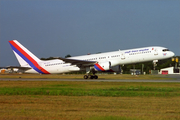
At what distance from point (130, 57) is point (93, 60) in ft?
20.6

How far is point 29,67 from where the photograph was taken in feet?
152

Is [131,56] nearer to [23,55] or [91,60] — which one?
[91,60]

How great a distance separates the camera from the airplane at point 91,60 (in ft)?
137

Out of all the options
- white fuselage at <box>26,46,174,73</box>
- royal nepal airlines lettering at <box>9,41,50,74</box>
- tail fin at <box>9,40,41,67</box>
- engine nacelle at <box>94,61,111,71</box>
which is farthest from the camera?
tail fin at <box>9,40,41,67</box>

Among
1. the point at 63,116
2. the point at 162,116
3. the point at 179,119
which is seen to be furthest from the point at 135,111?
the point at 63,116

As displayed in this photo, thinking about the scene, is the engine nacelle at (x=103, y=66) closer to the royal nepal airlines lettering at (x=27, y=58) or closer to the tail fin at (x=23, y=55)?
the royal nepal airlines lettering at (x=27, y=58)

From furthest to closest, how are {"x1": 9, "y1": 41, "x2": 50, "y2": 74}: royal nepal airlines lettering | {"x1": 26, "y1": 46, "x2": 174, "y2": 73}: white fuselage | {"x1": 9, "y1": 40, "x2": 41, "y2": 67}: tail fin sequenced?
{"x1": 9, "y1": 40, "x2": 41, "y2": 67}: tail fin < {"x1": 9, "y1": 41, "x2": 50, "y2": 74}: royal nepal airlines lettering < {"x1": 26, "y1": 46, "x2": 174, "y2": 73}: white fuselage

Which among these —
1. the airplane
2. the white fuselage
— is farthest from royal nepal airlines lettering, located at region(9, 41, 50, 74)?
the white fuselage

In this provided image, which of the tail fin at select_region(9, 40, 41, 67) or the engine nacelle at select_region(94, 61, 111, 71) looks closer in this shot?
the engine nacelle at select_region(94, 61, 111, 71)

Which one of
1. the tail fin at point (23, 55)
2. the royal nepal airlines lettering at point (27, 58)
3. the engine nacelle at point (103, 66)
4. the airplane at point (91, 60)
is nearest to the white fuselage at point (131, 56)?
the airplane at point (91, 60)

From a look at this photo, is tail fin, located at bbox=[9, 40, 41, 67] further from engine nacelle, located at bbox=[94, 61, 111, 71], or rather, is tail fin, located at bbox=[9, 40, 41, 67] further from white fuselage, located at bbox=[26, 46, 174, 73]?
engine nacelle, located at bbox=[94, 61, 111, 71]

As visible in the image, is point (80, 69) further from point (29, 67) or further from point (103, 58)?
point (29, 67)

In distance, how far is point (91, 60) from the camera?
44250mm

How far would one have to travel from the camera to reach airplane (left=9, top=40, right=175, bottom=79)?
137 feet
